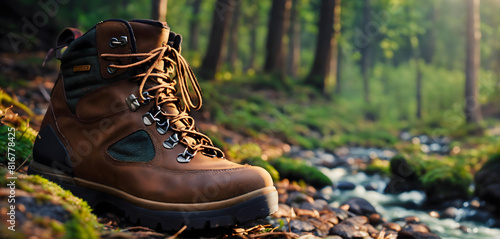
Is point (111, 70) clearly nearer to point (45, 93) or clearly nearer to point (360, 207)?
point (360, 207)

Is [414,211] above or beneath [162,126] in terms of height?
beneath

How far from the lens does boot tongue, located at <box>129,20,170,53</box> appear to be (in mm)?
2092

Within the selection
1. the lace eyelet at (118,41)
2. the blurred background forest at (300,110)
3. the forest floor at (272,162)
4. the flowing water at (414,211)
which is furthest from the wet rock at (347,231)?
the lace eyelet at (118,41)

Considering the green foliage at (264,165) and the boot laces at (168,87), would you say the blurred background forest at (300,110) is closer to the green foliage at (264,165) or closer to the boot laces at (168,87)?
the green foliage at (264,165)

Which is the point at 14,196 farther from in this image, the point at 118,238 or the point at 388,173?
the point at 388,173

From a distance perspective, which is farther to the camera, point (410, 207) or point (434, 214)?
point (410, 207)

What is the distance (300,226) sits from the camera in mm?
2355

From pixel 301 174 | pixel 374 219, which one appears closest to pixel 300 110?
pixel 301 174

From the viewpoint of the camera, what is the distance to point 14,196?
4.33 ft

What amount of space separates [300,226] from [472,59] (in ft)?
42.4

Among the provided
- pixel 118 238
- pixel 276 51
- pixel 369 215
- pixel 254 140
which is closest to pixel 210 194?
pixel 118 238

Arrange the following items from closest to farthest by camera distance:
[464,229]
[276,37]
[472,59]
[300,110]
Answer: [464,229], [300,110], [472,59], [276,37]

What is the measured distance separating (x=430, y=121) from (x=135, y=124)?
18226 millimetres

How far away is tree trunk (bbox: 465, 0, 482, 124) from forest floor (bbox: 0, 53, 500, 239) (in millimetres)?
839
